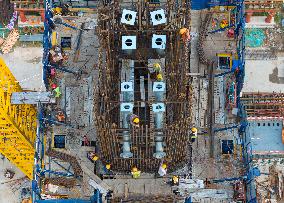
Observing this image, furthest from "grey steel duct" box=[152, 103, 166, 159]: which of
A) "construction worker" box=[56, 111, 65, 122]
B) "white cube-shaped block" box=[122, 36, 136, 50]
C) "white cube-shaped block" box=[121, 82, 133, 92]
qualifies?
"construction worker" box=[56, 111, 65, 122]

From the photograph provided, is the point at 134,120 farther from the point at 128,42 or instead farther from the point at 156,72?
the point at 128,42

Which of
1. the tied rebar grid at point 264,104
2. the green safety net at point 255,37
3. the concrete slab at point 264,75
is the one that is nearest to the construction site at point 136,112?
the tied rebar grid at point 264,104

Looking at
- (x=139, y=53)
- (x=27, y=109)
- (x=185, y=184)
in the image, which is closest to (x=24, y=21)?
(x=27, y=109)

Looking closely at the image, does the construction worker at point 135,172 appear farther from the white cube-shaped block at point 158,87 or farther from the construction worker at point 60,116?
the construction worker at point 60,116

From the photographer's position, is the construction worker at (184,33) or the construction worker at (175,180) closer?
the construction worker at (184,33)

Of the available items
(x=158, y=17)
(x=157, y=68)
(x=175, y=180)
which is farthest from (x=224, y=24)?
(x=175, y=180)

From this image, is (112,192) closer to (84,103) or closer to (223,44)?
(84,103)

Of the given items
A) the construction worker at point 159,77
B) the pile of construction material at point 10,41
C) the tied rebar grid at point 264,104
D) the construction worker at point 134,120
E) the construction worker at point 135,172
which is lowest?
the construction worker at point 135,172
